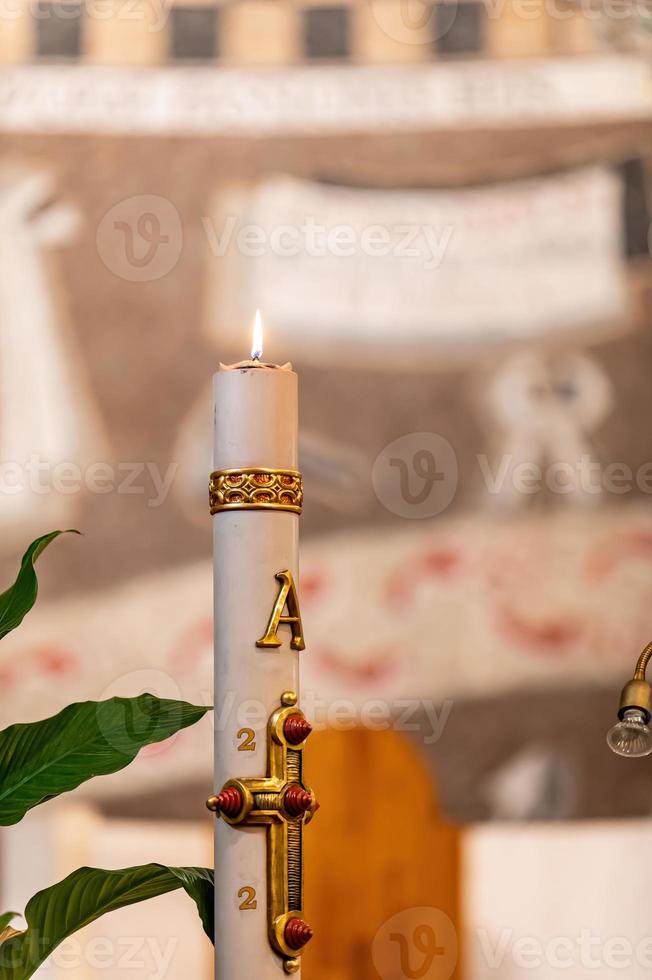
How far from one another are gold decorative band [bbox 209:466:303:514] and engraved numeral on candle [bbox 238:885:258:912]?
22 centimetres

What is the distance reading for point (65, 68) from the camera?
88.0 inches

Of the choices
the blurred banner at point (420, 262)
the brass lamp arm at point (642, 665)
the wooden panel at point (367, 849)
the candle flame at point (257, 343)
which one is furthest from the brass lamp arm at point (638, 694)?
the blurred banner at point (420, 262)

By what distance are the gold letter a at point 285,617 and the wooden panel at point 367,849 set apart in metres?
1.30

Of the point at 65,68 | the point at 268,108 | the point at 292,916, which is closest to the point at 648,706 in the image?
the point at 292,916

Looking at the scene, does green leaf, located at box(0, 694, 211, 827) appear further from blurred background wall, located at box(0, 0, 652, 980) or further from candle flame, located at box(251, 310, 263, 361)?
blurred background wall, located at box(0, 0, 652, 980)

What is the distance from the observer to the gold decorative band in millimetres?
760

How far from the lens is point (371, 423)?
7.04 feet

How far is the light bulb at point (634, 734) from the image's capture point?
1.19 m

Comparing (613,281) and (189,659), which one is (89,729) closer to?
(189,659)

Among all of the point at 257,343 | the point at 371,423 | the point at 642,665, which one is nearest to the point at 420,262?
the point at 371,423

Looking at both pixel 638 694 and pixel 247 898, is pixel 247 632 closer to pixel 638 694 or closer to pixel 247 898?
pixel 247 898

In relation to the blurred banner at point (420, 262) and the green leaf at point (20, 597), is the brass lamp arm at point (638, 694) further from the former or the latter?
the blurred banner at point (420, 262)

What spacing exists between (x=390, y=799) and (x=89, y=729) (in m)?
1.28

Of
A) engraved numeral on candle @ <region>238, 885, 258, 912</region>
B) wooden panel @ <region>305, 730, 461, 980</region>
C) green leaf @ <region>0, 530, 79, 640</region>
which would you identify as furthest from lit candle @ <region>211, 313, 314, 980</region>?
wooden panel @ <region>305, 730, 461, 980</region>
